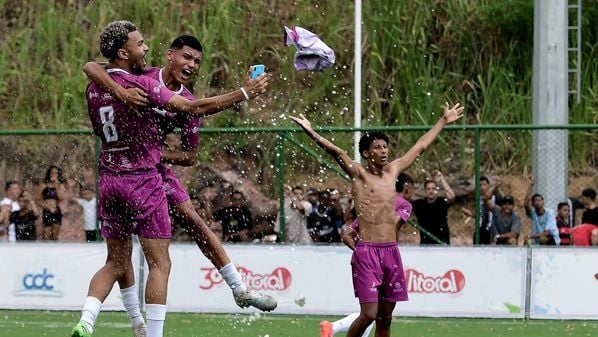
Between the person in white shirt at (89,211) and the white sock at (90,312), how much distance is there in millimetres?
7671

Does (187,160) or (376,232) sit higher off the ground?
(187,160)

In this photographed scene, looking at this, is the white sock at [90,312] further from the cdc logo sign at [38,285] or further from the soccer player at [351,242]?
Answer: the cdc logo sign at [38,285]

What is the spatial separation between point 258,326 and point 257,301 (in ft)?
14.3

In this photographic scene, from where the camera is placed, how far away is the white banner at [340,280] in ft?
52.4

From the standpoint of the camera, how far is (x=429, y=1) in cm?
2730

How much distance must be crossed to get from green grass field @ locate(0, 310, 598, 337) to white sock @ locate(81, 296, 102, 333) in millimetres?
3504

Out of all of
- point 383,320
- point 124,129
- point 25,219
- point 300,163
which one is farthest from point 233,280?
point 300,163

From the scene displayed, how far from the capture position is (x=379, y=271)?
36.2 feet

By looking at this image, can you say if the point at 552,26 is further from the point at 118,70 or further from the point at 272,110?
the point at 118,70

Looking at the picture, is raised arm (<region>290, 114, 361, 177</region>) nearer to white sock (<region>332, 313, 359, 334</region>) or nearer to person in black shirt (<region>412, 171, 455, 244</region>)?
white sock (<region>332, 313, 359, 334</region>)

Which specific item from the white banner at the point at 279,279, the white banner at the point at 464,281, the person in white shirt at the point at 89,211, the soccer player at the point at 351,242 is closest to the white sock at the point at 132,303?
the soccer player at the point at 351,242

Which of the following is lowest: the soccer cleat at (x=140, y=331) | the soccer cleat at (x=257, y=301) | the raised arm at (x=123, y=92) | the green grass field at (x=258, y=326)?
the green grass field at (x=258, y=326)

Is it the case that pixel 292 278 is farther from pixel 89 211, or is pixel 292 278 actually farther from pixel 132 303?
pixel 132 303

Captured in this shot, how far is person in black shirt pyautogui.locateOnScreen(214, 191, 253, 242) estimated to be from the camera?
57.3ft
